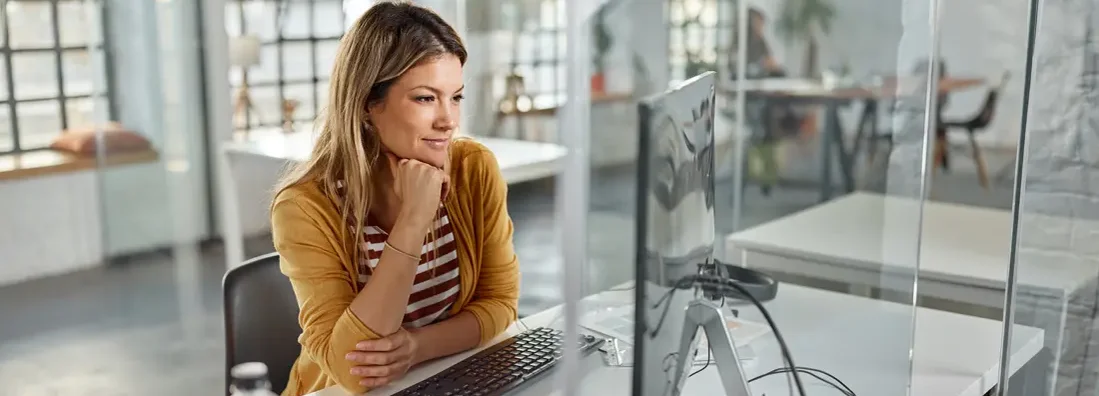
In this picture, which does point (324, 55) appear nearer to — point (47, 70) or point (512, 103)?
point (512, 103)

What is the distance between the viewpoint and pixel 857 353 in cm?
108

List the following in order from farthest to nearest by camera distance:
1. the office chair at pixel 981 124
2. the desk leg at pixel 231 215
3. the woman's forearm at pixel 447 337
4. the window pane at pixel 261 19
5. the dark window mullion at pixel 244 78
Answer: the window pane at pixel 261 19
the dark window mullion at pixel 244 78
the desk leg at pixel 231 215
the office chair at pixel 981 124
the woman's forearm at pixel 447 337

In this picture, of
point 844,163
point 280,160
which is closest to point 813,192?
point 844,163

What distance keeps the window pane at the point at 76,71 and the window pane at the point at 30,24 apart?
0.32 feet

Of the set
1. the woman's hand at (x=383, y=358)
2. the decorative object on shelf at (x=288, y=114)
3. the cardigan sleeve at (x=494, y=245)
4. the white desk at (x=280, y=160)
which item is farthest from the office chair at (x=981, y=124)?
the decorative object on shelf at (x=288, y=114)

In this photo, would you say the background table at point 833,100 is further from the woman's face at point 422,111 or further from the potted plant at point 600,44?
the woman's face at point 422,111

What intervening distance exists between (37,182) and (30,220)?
0.16 metres

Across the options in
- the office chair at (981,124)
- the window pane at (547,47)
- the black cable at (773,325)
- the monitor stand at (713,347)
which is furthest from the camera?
the window pane at (547,47)

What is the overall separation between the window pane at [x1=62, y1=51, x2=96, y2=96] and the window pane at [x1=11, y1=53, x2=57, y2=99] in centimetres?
5

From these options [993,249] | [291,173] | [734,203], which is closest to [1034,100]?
[993,249]

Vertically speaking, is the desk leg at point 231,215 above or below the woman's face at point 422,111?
below

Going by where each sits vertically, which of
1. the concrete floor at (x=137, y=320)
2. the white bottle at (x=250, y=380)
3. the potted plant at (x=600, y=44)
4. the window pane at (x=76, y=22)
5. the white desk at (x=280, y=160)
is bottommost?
the concrete floor at (x=137, y=320)

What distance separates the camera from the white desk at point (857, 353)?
104 centimetres

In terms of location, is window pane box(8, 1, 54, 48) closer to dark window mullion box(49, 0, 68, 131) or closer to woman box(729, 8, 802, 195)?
dark window mullion box(49, 0, 68, 131)
